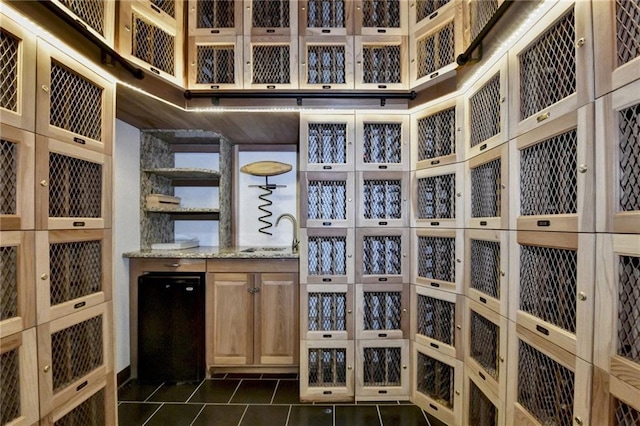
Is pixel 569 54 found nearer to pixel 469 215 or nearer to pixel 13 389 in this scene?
pixel 469 215

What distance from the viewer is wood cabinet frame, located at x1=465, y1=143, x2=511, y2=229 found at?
1388 mm

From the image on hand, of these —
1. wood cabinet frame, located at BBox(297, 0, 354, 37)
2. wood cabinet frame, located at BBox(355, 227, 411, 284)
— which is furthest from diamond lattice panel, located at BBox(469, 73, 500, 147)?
wood cabinet frame, located at BBox(297, 0, 354, 37)

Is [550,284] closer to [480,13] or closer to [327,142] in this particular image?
[480,13]

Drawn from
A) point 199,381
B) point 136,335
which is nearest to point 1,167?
point 136,335

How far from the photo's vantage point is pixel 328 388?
6.95ft

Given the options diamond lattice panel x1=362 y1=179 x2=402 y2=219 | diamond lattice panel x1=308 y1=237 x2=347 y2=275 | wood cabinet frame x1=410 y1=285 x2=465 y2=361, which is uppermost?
diamond lattice panel x1=362 y1=179 x2=402 y2=219

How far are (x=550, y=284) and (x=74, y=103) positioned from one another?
228 cm

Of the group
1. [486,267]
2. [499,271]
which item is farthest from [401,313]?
[499,271]

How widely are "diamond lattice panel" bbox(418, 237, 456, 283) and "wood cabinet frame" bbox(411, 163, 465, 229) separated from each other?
0.34 ft

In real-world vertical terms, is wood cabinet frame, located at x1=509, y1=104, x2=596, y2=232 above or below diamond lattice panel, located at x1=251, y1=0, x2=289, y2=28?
below

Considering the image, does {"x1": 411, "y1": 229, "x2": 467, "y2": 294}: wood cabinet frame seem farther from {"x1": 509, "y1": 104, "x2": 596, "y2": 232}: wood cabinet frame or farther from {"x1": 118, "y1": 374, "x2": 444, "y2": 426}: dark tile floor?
{"x1": 118, "y1": 374, "x2": 444, "y2": 426}: dark tile floor

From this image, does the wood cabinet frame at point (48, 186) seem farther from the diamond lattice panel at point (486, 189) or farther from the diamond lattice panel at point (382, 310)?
the diamond lattice panel at point (486, 189)

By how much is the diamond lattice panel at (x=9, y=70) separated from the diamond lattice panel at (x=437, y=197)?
2.12 meters

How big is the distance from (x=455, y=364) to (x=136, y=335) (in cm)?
238
